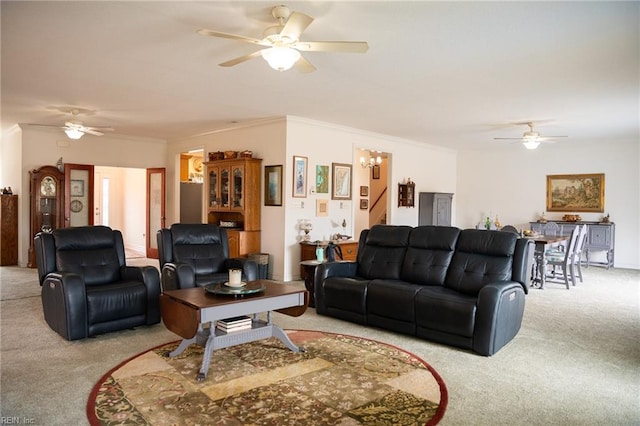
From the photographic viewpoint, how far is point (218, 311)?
3.17 metres

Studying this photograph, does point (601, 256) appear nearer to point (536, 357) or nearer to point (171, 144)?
point (536, 357)

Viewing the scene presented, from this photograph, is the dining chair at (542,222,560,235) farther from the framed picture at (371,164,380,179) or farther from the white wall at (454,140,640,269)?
the framed picture at (371,164,380,179)

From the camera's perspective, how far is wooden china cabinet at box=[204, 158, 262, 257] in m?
6.99

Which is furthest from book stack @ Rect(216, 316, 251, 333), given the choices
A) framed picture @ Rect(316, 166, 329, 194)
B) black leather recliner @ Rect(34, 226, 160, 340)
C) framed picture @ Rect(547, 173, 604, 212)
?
framed picture @ Rect(547, 173, 604, 212)

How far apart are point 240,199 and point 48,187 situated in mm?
3865

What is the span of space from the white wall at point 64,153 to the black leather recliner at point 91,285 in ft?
15.1

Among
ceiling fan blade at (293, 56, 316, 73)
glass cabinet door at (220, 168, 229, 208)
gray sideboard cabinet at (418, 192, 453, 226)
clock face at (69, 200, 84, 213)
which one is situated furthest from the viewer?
gray sideboard cabinet at (418, 192, 453, 226)

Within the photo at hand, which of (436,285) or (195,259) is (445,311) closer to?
(436,285)

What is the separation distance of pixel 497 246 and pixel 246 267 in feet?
8.62

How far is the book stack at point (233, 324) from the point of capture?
11.2ft

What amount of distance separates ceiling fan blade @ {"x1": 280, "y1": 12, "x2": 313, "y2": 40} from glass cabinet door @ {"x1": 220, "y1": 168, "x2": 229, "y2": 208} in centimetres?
472

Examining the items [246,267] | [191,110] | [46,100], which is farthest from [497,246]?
[46,100]

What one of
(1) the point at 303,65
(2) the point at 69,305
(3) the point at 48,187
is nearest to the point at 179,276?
(2) the point at 69,305

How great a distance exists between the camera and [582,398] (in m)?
2.89
